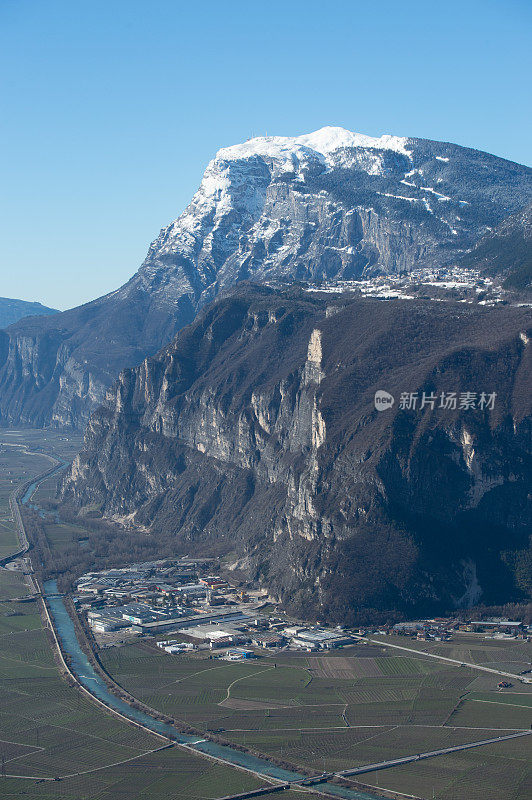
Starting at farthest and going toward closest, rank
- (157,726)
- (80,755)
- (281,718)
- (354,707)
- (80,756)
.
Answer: (354,707)
(281,718)
(157,726)
(80,755)
(80,756)

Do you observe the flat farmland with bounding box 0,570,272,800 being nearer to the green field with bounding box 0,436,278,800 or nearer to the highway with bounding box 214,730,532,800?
the green field with bounding box 0,436,278,800

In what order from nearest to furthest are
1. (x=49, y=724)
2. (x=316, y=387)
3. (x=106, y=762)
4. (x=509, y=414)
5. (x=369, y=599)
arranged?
(x=106, y=762)
(x=49, y=724)
(x=369, y=599)
(x=509, y=414)
(x=316, y=387)

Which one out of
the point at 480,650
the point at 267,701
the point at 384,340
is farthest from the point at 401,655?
the point at 384,340

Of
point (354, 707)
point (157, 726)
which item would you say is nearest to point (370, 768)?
point (354, 707)

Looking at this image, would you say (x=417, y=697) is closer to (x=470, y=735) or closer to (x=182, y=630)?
(x=470, y=735)

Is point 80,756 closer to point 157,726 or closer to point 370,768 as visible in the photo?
point 157,726

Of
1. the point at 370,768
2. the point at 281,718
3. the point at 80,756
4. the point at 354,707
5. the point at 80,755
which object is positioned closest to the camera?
the point at 370,768

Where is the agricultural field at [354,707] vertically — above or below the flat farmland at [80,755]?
above

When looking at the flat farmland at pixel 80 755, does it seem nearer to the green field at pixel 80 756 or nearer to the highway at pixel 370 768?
the green field at pixel 80 756

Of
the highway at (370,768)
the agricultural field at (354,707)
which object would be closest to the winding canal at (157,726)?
the highway at (370,768)
